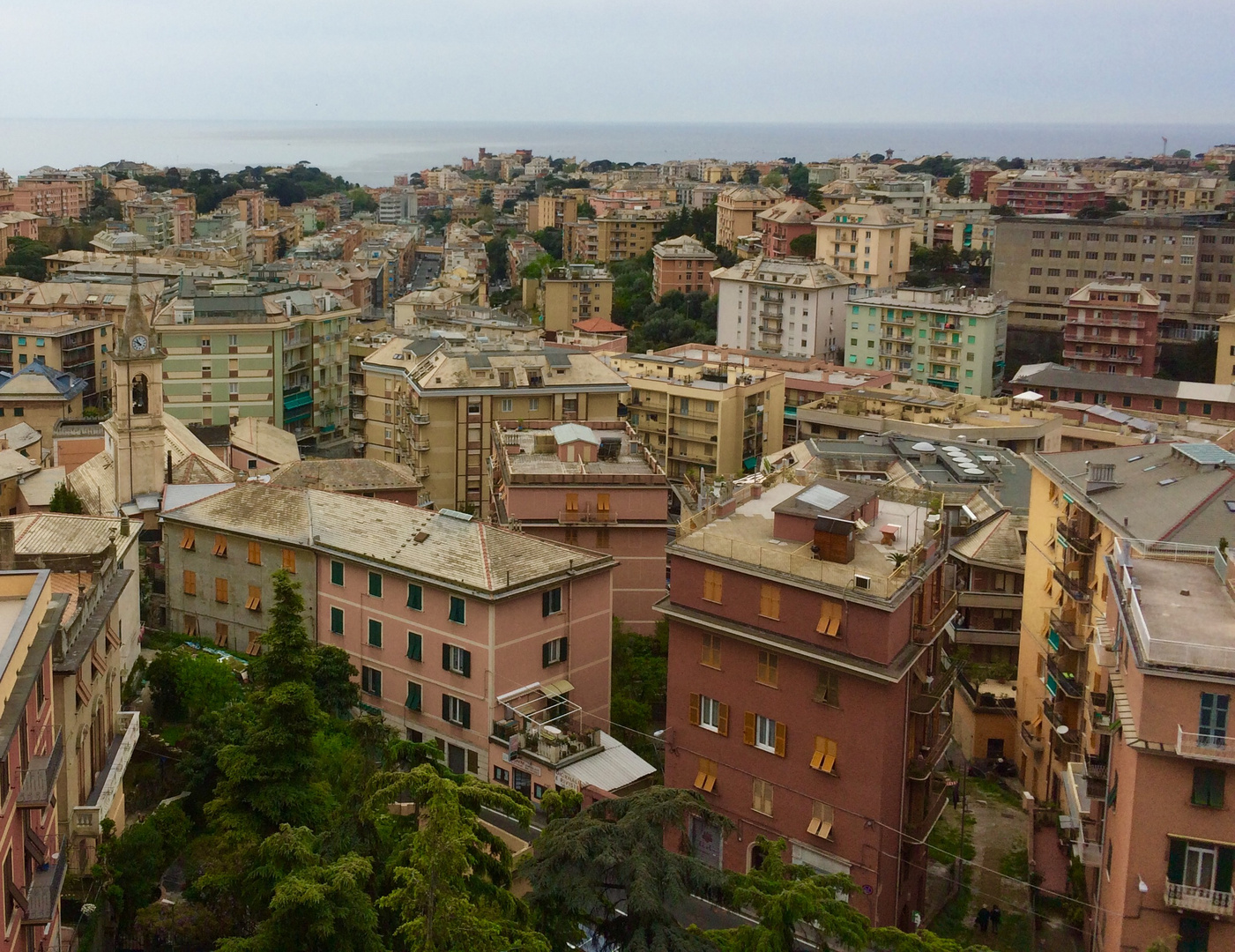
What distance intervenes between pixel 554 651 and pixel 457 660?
1.79 meters

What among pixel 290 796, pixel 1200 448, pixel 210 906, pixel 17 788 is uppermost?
pixel 1200 448

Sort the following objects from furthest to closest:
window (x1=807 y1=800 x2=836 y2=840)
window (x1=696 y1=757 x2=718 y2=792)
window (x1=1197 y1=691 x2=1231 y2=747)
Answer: window (x1=696 y1=757 x2=718 y2=792)
window (x1=807 y1=800 x2=836 y2=840)
window (x1=1197 y1=691 x2=1231 y2=747)

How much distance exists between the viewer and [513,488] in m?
29.7

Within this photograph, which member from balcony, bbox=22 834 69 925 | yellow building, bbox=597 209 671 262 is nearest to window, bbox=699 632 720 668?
balcony, bbox=22 834 69 925

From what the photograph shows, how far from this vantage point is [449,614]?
79.6 feet

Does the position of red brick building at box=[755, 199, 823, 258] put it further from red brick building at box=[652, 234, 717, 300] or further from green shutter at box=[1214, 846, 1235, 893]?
green shutter at box=[1214, 846, 1235, 893]

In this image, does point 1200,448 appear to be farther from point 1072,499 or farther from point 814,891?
point 814,891

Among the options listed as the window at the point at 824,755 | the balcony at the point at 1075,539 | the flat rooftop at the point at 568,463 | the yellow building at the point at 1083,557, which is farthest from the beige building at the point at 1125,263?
the window at the point at 824,755

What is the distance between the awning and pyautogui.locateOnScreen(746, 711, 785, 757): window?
4.51 m

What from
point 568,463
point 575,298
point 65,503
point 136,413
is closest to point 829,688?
point 568,463

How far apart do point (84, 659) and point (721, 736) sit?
9.33m

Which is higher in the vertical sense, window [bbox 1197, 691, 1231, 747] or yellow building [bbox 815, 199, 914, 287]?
yellow building [bbox 815, 199, 914, 287]

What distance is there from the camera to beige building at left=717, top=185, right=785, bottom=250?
98500 mm

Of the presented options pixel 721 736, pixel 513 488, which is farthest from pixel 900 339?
pixel 721 736
